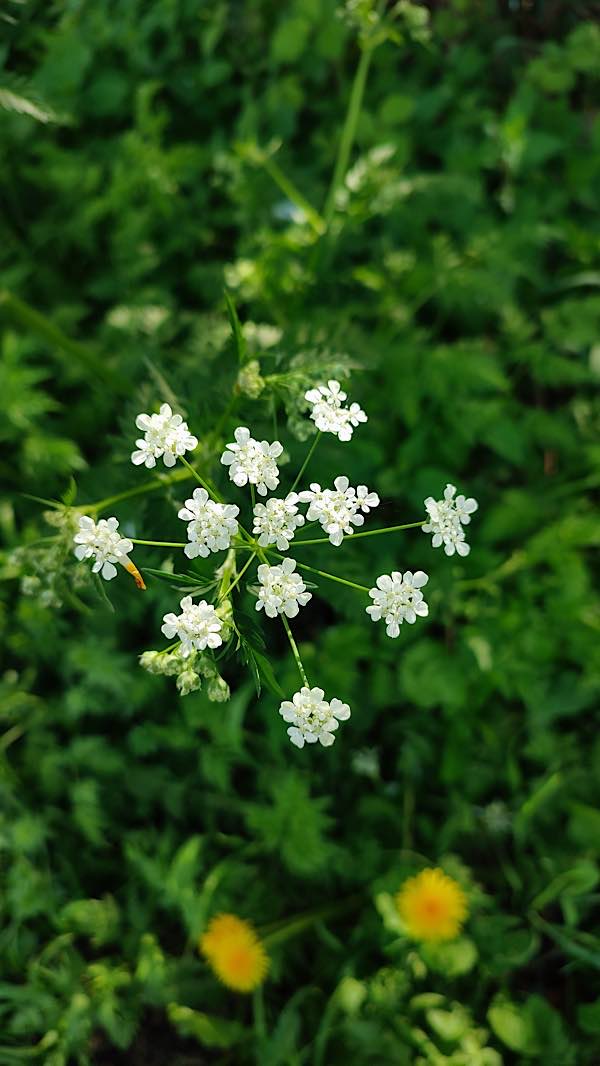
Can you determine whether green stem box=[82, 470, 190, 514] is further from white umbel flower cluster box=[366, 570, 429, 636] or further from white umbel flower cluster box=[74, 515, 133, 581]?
white umbel flower cluster box=[366, 570, 429, 636]

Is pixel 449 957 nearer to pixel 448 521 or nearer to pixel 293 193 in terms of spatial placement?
pixel 448 521

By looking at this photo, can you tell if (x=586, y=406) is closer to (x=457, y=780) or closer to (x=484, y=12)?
(x=457, y=780)

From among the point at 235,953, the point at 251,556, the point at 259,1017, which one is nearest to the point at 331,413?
the point at 251,556

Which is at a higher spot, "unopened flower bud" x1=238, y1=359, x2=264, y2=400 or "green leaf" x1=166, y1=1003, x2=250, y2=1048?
"unopened flower bud" x1=238, y1=359, x2=264, y2=400

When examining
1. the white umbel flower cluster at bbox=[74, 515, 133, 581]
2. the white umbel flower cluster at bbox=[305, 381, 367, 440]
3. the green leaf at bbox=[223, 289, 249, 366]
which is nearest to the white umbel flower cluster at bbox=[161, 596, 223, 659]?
the white umbel flower cluster at bbox=[74, 515, 133, 581]

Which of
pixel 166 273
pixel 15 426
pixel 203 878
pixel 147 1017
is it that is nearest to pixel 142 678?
pixel 203 878

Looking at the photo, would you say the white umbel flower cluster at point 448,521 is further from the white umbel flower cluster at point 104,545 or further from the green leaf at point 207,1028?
the green leaf at point 207,1028
